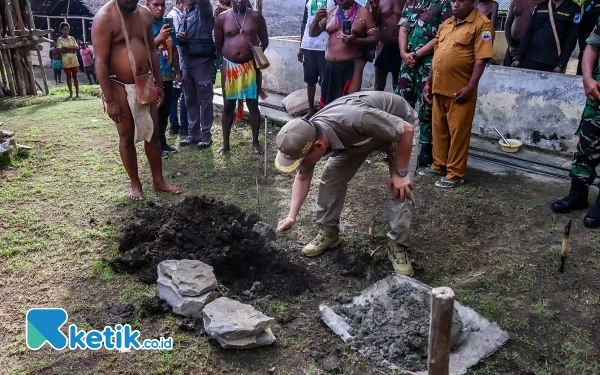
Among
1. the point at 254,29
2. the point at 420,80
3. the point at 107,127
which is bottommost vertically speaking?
the point at 107,127

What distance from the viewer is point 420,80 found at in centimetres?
590

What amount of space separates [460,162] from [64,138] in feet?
18.5

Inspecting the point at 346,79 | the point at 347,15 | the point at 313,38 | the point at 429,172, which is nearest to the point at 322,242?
the point at 429,172

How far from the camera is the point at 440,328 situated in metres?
2.02

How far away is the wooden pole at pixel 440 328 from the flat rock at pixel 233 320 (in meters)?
1.21

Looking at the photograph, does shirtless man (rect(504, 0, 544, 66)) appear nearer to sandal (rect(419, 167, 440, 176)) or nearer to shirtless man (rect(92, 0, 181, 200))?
sandal (rect(419, 167, 440, 176))

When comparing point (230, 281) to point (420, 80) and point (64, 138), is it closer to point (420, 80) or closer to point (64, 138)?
point (420, 80)

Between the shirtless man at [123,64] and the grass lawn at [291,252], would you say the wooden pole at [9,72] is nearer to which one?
the grass lawn at [291,252]

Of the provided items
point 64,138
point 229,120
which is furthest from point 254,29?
point 64,138

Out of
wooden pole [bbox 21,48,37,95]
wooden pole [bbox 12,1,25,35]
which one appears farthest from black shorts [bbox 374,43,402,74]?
wooden pole [bbox 21,48,37,95]

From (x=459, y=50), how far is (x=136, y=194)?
12.2 ft

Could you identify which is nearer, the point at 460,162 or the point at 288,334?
the point at 288,334

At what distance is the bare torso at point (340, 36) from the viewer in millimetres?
6102

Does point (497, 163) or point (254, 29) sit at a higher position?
point (254, 29)
